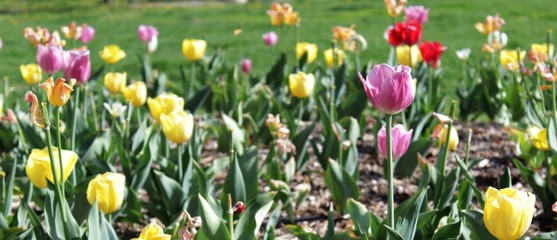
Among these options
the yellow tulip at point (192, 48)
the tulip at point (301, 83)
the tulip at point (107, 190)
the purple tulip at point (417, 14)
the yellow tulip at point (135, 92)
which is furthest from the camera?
the yellow tulip at point (192, 48)

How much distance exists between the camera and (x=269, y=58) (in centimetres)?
852

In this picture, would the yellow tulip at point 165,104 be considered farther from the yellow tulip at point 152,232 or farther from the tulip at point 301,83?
the yellow tulip at point 152,232

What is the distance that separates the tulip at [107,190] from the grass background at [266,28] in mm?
4109

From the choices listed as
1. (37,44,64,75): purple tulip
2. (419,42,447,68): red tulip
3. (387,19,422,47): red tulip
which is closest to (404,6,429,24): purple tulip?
(419,42,447,68): red tulip

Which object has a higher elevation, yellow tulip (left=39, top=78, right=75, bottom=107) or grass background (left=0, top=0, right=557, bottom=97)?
yellow tulip (left=39, top=78, right=75, bottom=107)

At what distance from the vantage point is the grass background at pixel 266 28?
8570mm

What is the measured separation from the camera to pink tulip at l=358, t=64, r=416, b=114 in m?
1.93

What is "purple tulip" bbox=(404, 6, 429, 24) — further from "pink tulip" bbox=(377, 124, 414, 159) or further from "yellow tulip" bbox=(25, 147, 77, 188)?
"pink tulip" bbox=(377, 124, 414, 159)

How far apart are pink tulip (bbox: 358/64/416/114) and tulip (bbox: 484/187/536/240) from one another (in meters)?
0.32

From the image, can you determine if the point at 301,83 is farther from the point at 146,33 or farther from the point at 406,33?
the point at 146,33

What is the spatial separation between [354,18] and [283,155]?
8246 millimetres

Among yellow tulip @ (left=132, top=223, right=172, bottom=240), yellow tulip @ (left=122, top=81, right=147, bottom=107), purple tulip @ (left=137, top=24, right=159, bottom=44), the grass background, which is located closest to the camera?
yellow tulip @ (left=132, top=223, right=172, bottom=240)

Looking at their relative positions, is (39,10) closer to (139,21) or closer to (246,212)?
(139,21)

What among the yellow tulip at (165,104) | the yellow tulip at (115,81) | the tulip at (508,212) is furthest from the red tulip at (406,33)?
the tulip at (508,212)
